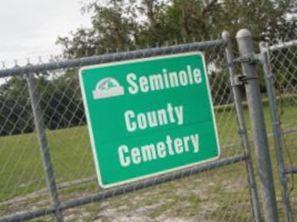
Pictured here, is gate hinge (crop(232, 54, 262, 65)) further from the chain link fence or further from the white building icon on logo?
the white building icon on logo

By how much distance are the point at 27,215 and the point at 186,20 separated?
32826 mm

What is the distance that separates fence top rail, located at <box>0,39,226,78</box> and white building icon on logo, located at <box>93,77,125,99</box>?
0.14 metres

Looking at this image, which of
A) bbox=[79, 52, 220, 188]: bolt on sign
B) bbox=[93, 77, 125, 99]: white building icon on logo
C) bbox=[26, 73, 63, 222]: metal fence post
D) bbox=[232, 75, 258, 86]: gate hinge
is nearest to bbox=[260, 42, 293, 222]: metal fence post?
bbox=[232, 75, 258, 86]: gate hinge

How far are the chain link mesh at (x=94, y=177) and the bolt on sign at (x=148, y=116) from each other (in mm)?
220

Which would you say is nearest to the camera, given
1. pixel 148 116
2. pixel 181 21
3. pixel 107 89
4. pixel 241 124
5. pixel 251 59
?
pixel 107 89

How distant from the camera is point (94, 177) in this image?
271 inches

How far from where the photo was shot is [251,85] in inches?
183

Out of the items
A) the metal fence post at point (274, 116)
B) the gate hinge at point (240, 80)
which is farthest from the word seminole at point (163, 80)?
the metal fence post at point (274, 116)

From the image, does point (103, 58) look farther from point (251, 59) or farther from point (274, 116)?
point (274, 116)

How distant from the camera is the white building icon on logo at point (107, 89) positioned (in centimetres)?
396

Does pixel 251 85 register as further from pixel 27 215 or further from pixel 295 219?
pixel 295 219

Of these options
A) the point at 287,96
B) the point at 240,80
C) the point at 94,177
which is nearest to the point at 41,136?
the point at 240,80

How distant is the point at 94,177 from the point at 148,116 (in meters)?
2.86

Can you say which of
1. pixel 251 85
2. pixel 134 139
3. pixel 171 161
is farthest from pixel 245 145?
pixel 134 139
